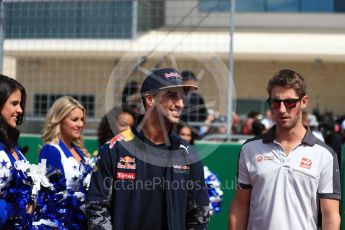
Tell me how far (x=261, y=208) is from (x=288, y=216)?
0.68 ft

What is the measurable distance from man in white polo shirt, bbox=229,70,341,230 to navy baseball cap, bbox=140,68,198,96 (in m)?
0.63

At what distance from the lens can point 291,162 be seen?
15.2ft

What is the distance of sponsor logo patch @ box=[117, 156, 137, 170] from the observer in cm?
452

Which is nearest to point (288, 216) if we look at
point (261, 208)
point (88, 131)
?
point (261, 208)

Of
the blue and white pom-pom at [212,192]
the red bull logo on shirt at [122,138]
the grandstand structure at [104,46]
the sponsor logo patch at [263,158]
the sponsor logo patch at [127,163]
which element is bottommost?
the blue and white pom-pom at [212,192]

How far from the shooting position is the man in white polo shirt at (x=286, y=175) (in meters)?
4.59

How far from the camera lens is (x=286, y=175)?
A: 182 inches

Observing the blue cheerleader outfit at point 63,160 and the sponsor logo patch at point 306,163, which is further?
the blue cheerleader outfit at point 63,160

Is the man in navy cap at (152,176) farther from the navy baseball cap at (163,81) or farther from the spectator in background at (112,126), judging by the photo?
the spectator in background at (112,126)

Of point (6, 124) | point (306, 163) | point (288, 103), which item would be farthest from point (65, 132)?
point (306, 163)

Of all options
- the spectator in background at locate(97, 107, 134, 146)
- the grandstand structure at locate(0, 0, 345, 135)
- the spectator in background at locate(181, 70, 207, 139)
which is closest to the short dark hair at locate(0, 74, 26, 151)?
the spectator in background at locate(97, 107, 134, 146)

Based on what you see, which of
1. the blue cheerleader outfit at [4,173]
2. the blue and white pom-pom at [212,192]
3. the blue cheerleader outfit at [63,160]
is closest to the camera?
the blue cheerleader outfit at [4,173]

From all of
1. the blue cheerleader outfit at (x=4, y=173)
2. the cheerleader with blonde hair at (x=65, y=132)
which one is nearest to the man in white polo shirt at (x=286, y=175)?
the blue cheerleader outfit at (x=4, y=173)

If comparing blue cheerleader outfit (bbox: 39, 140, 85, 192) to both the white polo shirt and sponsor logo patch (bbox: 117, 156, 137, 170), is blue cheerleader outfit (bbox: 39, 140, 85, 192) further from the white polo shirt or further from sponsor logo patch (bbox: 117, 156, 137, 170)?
the white polo shirt
